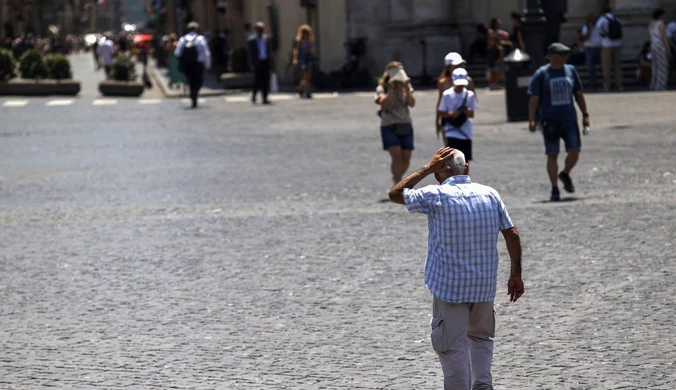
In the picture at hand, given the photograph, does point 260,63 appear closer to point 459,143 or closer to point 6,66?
point 6,66

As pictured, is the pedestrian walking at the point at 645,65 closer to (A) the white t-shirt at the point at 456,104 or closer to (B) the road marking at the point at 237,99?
(B) the road marking at the point at 237,99

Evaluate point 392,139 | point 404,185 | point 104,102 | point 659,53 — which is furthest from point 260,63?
point 404,185

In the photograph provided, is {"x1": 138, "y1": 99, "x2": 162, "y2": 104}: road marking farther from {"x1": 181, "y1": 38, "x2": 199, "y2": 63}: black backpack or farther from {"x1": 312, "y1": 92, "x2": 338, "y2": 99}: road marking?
{"x1": 312, "y1": 92, "x2": 338, "y2": 99}: road marking

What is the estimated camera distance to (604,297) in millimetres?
9859

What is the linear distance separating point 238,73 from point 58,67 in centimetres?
475

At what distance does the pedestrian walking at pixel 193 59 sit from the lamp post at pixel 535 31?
934 centimetres

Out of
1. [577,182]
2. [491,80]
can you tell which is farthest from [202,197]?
[491,80]

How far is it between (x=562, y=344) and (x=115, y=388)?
2536 mm

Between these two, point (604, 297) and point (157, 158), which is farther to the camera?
point (157, 158)

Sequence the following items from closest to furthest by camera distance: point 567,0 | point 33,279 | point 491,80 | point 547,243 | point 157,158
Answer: point 33,279 < point 547,243 < point 157,158 < point 491,80 < point 567,0

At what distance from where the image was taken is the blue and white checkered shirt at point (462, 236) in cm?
670

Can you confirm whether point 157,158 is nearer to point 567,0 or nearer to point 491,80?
point 491,80

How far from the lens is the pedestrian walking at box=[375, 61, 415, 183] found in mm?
16047

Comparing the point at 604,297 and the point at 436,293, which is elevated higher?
the point at 436,293
